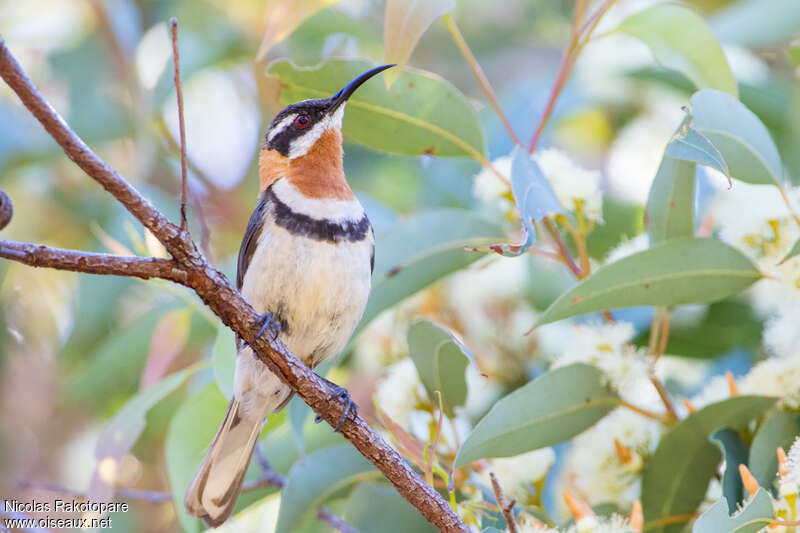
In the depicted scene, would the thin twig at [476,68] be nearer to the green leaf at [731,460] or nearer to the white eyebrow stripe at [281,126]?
the white eyebrow stripe at [281,126]

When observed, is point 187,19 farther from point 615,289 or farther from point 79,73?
point 615,289

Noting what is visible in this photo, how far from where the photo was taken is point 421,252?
2.58 meters

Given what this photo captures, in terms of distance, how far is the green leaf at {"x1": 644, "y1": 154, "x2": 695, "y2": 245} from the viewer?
7.33 ft

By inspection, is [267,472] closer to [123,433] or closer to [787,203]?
[123,433]

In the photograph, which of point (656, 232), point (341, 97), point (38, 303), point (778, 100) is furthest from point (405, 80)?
point (38, 303)

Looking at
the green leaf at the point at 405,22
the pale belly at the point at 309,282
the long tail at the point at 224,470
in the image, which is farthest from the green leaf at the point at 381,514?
the green leaf at the point at 405,22

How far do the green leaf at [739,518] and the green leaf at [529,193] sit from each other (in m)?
0.62

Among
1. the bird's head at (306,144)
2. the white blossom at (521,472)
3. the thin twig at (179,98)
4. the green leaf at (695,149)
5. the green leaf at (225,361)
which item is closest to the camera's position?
the thin twig at (179,98)

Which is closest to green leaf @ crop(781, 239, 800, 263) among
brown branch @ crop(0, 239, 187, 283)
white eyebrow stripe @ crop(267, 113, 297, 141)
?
brown branch @ crop(0, 239, 187, 283)

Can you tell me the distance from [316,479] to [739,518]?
1214 millimetres

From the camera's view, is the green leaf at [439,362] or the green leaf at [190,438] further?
the green leaf at [190,438]

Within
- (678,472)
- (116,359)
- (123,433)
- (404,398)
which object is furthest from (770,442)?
(116,359)

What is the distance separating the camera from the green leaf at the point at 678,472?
228 centimetres

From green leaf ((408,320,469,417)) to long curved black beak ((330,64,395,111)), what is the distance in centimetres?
66
